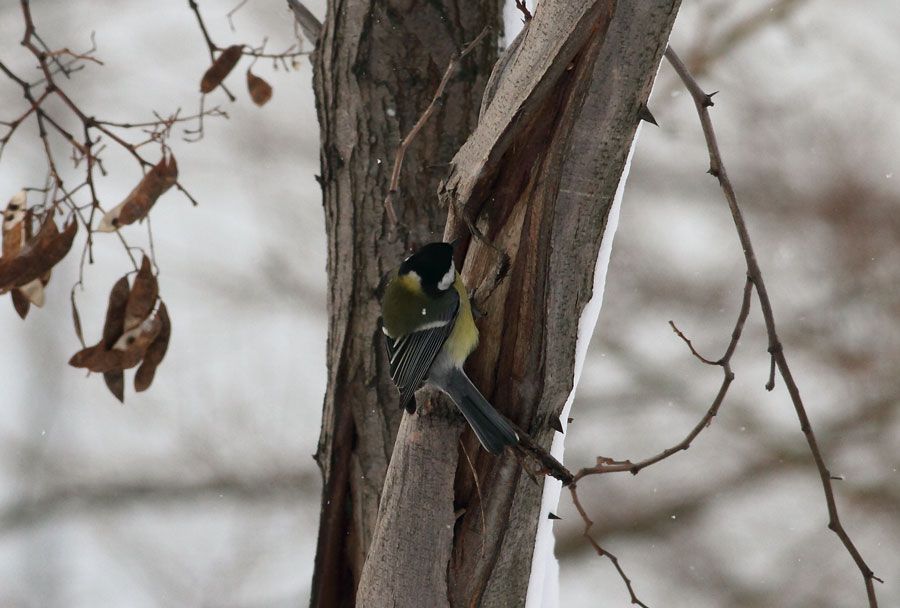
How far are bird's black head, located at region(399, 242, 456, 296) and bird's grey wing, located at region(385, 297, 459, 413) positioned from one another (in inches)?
1.4

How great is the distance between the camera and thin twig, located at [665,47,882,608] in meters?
0.80

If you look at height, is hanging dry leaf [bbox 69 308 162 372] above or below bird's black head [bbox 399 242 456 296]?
below

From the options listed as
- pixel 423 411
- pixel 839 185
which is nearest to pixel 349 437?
pixel 423 411

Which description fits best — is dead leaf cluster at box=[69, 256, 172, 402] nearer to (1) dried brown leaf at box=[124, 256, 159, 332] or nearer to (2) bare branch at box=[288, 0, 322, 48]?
(1) dried brown leaf at box=[124, 256, 159, 332]

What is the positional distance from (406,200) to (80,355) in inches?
17.4

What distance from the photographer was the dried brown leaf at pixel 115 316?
3.32 ft

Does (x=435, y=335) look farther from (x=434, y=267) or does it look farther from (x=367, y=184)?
(x=367, y=184)

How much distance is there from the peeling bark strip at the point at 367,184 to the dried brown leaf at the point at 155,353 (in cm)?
24

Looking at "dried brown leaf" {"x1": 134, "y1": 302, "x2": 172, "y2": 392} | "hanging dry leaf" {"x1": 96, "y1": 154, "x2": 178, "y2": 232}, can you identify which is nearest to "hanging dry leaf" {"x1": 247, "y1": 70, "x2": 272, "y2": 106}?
"hanging dry leaf" {"x1": 96, "y1": 154, "x2": 178, "y2": 232}

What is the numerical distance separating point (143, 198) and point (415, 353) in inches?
14.1

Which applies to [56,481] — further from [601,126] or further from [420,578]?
[601,126]

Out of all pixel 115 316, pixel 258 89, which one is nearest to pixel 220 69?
pixel 258 89

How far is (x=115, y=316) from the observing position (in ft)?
3.33

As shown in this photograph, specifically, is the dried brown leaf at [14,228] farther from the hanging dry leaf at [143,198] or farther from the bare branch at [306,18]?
the bare branch at [306,18]
